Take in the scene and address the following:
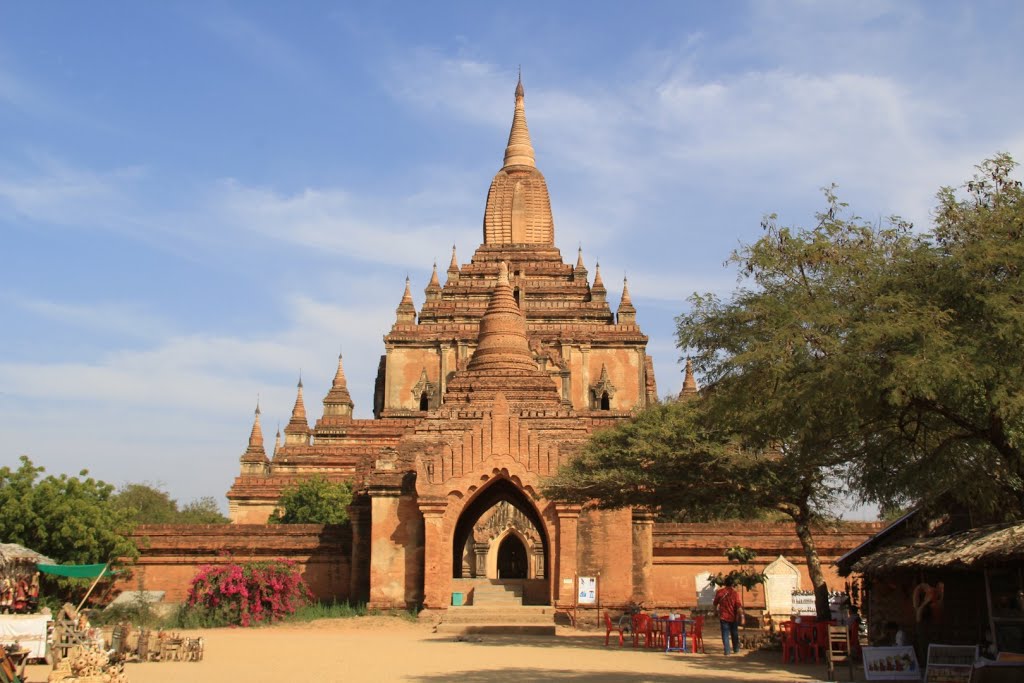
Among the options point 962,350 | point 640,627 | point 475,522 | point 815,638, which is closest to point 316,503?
point 475,522

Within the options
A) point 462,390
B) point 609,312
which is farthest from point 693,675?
point 609,312

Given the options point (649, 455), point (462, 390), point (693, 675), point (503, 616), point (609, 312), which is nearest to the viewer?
point (693, 675)

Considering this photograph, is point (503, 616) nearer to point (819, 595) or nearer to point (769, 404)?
point (819, 595)

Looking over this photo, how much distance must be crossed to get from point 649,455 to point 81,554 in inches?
538

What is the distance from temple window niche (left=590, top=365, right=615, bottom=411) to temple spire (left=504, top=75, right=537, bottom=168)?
15213 millimetres

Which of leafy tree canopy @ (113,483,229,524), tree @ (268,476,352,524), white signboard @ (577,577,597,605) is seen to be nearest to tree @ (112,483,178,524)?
leafy tree canopy @ (113,483,229,524)

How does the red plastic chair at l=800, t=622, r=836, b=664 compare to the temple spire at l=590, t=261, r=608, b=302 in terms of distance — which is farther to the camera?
the temple spire at l=590, t=261, r=608, b=302

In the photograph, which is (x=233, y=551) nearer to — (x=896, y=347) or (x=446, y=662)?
(x=446, y=662)

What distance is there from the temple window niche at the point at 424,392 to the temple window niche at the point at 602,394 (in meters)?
6.46

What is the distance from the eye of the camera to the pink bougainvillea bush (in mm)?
27453

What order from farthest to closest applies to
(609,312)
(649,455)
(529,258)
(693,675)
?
1. (529,258)
2. (609,312)
3. (649,455)
4. (693,675)

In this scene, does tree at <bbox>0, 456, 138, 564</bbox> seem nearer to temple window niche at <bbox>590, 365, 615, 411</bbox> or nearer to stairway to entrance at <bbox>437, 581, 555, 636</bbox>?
stairway to entrance at <bbox>437, 581, 555, 636</bbox>

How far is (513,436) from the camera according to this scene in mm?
28406

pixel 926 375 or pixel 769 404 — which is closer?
pixel 926 375
